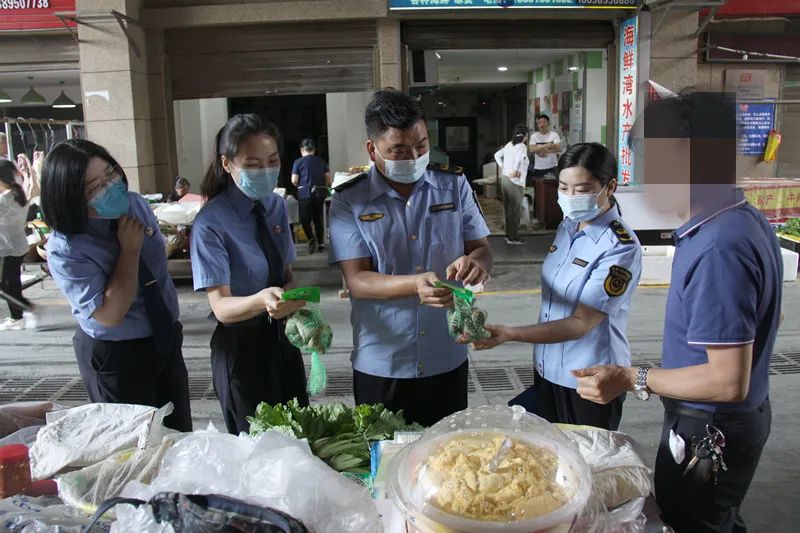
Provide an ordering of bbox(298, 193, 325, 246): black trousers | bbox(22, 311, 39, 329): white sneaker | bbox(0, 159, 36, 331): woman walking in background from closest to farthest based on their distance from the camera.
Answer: bbox(0, 159, 36, 331): woman walking in background, bbox(22, 311, 39, 329): white sneaker, bbox(298, 193, 325, 246): black trousers

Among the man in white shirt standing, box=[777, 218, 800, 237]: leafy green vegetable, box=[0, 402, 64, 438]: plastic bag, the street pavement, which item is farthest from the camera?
the man in white shirt standing

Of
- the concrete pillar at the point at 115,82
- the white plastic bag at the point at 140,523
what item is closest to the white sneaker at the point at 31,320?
the concrete pillar at the point at 115,82

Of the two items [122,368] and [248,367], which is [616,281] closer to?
[248,367]

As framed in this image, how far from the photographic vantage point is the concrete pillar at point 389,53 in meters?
8.33

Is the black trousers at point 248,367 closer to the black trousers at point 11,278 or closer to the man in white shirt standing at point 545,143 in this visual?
the black trousers at point 11,278

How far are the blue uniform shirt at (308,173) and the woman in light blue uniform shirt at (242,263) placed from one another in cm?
641

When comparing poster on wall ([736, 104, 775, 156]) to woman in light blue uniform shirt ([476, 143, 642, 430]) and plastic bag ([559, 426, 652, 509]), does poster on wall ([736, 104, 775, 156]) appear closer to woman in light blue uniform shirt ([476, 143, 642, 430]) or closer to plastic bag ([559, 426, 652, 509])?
woman in light blue uniform shirt ([476, 143, 642, 430])

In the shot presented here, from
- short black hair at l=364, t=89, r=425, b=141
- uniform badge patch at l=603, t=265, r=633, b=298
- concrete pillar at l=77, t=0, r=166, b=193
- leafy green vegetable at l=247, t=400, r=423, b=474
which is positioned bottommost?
leafy green vegetable at l=247, t=400, r=423, b=474

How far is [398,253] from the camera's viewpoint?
2482 millimetres

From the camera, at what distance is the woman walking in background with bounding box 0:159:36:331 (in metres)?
5.71

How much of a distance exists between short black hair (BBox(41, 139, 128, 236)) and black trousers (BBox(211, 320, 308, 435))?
64cm

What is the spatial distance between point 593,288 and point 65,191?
74.5 inches

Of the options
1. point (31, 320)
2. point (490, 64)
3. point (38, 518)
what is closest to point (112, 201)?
point (38, 518)

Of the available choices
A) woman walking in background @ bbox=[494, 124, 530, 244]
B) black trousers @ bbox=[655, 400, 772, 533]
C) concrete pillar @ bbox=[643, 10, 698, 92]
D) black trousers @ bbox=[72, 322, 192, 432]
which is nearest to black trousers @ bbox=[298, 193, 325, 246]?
woman walking in background @ bbox=[494, 124, 530, 244]
